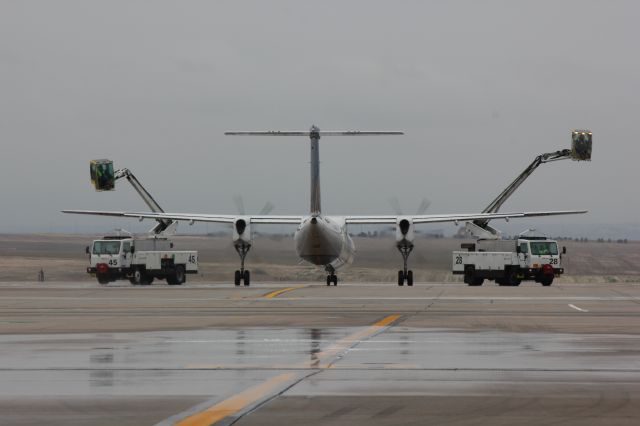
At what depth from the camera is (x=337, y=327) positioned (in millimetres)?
24906

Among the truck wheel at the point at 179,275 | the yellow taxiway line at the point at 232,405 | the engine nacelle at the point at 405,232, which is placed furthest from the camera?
the truck wheel at the point at 179,275

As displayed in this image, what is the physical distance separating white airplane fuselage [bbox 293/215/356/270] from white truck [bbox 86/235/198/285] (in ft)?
27.6

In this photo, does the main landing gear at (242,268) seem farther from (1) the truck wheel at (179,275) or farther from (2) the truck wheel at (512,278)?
(2) the truck wheel at (512,278)

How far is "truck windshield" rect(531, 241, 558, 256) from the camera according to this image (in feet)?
201

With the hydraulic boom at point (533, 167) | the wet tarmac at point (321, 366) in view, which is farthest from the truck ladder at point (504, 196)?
the wet tarmac at point (321, 366)

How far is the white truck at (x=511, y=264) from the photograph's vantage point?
60688 millimetres

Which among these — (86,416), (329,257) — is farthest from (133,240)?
(86,416)

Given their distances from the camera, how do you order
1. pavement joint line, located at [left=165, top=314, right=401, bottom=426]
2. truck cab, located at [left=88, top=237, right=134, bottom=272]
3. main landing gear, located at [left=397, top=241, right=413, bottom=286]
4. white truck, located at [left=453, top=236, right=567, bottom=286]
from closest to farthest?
pavement joint line, located at [left=165, top=314, right=401, bottom=426] < main landing gear, located at [left=397, top=241, right=413, bottom=286] < white truck, located at [left=453, top=236, right=567, bottom=286] < truck cab, located at [left=88, top=237, right=134, bottom=272]

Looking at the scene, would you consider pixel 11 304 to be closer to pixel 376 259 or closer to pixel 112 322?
pixel 112 322

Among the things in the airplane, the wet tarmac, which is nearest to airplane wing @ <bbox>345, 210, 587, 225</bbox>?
the airplane

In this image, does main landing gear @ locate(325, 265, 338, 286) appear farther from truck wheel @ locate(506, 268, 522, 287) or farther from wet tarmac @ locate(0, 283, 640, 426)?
wet tarmac @ locate(0, 283, 640, 426)

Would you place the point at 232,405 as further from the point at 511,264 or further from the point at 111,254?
the point at 111,254

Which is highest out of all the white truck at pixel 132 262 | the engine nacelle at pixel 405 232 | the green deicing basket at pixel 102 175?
the green deicing basket at pixel 102 175

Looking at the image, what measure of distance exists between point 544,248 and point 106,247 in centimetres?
2313
